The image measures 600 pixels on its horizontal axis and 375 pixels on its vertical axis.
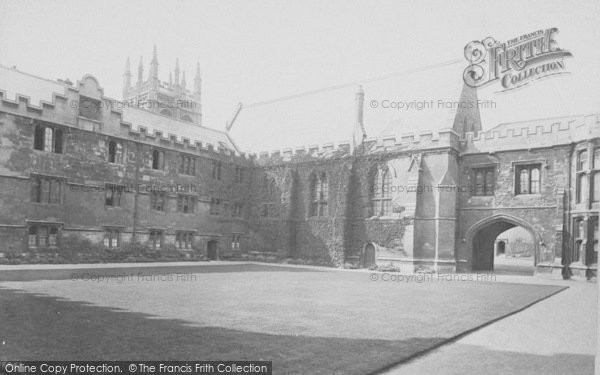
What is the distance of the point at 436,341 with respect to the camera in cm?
780

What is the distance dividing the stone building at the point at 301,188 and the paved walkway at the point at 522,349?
13.8 meters

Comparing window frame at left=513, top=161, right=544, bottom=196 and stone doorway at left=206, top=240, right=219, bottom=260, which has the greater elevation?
window frame at left=513, top=161, right=544, bottom=196

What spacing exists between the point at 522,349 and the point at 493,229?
2230cm

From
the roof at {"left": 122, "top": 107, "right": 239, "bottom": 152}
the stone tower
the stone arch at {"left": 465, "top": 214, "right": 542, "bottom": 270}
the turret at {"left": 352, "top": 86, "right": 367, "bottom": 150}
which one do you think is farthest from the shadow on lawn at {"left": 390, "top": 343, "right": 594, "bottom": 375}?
the stone tower

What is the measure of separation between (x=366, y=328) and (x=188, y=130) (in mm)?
27683

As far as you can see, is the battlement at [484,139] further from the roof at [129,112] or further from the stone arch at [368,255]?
the roof at [129,112]

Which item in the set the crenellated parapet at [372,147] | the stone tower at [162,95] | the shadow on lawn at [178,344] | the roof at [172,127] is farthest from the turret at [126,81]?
the shadow on lawn at [178,344]

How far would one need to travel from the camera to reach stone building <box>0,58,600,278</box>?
878 inches

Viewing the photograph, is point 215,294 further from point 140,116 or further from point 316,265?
point 140,116

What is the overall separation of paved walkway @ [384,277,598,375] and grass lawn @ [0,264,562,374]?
348 millimetres

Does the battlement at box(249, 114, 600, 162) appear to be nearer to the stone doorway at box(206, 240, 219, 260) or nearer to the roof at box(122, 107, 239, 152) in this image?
the roof at box(122, 107, 239, 152)

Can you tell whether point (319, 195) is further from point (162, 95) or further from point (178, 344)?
point (162, 95)

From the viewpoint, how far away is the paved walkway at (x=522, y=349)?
21.4 feet

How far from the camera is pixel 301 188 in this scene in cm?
3206
